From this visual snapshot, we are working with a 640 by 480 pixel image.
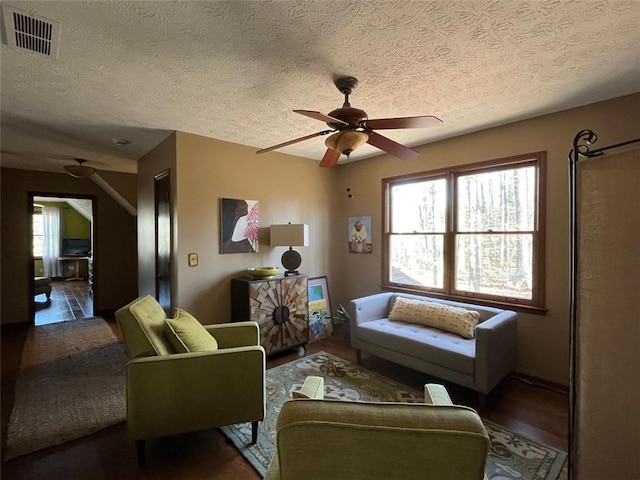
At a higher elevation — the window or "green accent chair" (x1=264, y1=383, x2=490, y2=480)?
the window

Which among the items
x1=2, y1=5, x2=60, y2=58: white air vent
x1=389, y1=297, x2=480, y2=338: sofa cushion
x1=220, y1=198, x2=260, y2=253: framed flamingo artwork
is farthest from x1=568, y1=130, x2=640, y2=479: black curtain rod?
x1=220, y1=198, x2=260, y2=253: framed flamingo artwork

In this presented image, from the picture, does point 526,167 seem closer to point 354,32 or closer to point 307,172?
point 354,32

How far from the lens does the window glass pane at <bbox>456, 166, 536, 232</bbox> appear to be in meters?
2.96

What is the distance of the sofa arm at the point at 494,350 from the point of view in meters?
2.34

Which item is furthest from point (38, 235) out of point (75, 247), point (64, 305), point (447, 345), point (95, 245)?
point (447, 345)

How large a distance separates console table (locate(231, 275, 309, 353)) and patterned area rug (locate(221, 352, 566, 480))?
0.32 m

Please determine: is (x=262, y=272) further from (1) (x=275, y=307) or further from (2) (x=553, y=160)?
(2) (x=553, y=160)

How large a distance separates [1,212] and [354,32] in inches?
240

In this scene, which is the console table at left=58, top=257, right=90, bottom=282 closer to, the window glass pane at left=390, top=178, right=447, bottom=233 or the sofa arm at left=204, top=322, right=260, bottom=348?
the sofa arm at left=204, top=322, right=260, bottom=348

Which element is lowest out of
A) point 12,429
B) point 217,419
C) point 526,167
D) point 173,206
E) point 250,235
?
point 12,429

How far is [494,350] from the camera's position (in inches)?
Result: 95.4

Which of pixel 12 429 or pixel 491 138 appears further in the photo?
pixel 491 138

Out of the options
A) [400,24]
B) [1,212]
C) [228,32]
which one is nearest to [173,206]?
[228,32]

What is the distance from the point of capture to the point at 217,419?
1934 mm
